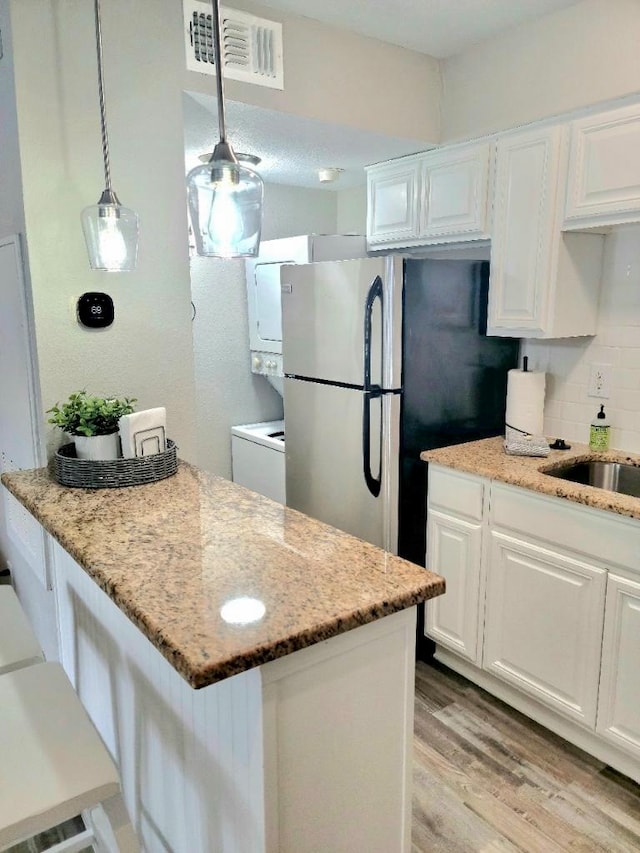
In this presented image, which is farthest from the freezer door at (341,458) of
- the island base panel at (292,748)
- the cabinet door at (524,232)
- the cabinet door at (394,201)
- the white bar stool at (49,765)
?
the white bar stool at (49,765)

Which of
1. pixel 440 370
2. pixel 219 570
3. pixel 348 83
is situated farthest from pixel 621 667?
pixel 348 83

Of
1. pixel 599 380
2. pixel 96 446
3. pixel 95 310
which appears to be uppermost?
pixel 95 310

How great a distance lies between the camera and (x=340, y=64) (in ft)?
8.02

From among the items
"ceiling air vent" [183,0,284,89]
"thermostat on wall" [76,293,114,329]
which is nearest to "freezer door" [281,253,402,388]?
"ceiling air vent" [183,0,284,89]

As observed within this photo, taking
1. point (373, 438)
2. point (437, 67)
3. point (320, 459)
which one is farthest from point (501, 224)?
point (320, 459)

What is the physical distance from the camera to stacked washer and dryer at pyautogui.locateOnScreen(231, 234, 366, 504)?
321cm

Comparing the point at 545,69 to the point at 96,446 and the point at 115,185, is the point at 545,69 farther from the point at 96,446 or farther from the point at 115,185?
the point at 96,446

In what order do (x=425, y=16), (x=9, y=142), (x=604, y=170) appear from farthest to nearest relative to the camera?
(x=425, y=16)
(x=604, y=170)
(x=9, y=142)

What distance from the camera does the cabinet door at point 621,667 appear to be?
1910mm

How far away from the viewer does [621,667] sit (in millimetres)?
1953

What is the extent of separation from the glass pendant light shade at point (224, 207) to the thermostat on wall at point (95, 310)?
72 cm

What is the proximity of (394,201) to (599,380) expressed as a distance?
50.6 inches

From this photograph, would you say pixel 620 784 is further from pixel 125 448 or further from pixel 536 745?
pixel 125 448

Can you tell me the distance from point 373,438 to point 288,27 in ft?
5.19
